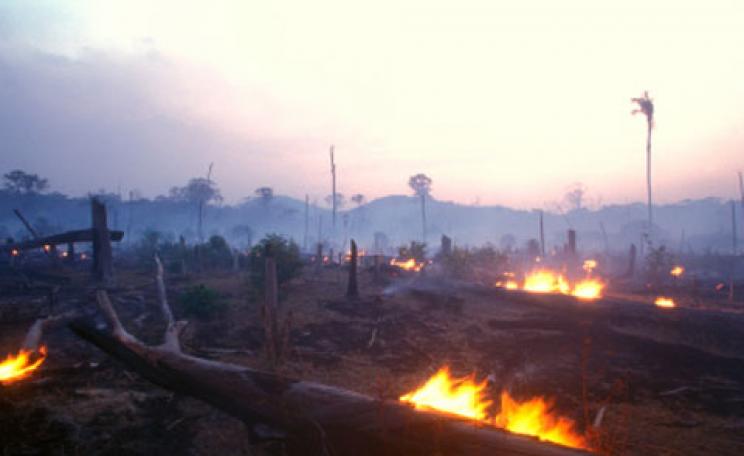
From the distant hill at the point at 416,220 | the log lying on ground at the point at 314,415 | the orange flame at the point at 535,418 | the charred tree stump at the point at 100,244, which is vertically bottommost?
the orange flame at the point at 535,418

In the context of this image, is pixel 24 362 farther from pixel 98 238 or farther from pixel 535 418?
pixel 98 238

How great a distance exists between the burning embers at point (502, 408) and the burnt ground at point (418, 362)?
1.12 ft

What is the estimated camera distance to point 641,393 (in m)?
7.67

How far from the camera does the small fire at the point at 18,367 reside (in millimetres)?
6039

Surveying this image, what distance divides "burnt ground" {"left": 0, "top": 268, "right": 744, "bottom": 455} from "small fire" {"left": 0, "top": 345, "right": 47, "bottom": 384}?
27 centimetres

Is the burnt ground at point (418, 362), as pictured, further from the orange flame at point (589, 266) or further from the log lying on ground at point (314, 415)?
the orange flame at point (589, 266)

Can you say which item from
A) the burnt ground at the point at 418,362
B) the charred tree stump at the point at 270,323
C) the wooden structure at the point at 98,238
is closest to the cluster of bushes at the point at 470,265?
the burnt ground at the point at 418,362

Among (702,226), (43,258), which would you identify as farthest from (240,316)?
(702,226)

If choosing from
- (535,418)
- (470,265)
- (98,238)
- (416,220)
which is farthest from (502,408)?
(416,220)

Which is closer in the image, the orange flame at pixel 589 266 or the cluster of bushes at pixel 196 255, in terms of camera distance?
the cluster of bushes at pixel 196 255

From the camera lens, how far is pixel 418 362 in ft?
31.5

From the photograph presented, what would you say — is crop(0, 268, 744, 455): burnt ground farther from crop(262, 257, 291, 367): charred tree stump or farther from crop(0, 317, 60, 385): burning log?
crop(262, 257, 291, 367): charred tree stump

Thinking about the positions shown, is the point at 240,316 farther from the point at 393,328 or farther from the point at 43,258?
the point at 43,258

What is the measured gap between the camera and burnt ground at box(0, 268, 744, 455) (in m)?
5.28
